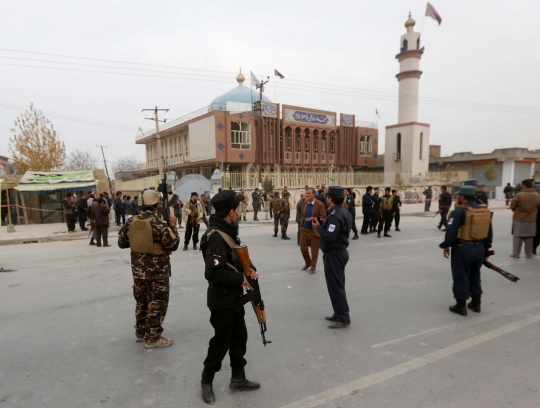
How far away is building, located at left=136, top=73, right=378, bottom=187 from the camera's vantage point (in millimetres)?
26672

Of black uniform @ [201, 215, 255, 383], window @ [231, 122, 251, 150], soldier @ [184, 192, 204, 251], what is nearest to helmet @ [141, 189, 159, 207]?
black uniform @ [201, 215, 255, 383]

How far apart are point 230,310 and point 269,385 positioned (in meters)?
0.80

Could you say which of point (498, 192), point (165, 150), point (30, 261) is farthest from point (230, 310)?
point (498, 192)

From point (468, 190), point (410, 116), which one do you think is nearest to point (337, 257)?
point (468, 190)

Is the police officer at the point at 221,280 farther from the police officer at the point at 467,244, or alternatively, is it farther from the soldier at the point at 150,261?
the police officer at the point at 467,244

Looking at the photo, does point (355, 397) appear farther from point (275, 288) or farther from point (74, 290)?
point (74, 290)

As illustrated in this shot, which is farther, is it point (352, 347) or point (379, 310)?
point (379, 310)

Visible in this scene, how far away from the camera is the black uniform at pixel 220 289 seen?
2.59 m

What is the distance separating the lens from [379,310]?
4.52 metres

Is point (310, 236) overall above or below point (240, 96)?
below

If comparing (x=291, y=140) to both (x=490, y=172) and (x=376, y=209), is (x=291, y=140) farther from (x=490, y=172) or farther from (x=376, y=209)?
(x=490, y=172)

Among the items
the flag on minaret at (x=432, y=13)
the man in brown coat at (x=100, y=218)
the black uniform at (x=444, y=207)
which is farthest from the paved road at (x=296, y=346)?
the flag on minaret at (x=432, y=13)

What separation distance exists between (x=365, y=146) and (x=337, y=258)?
34.1 metres

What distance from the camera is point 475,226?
4219mm
